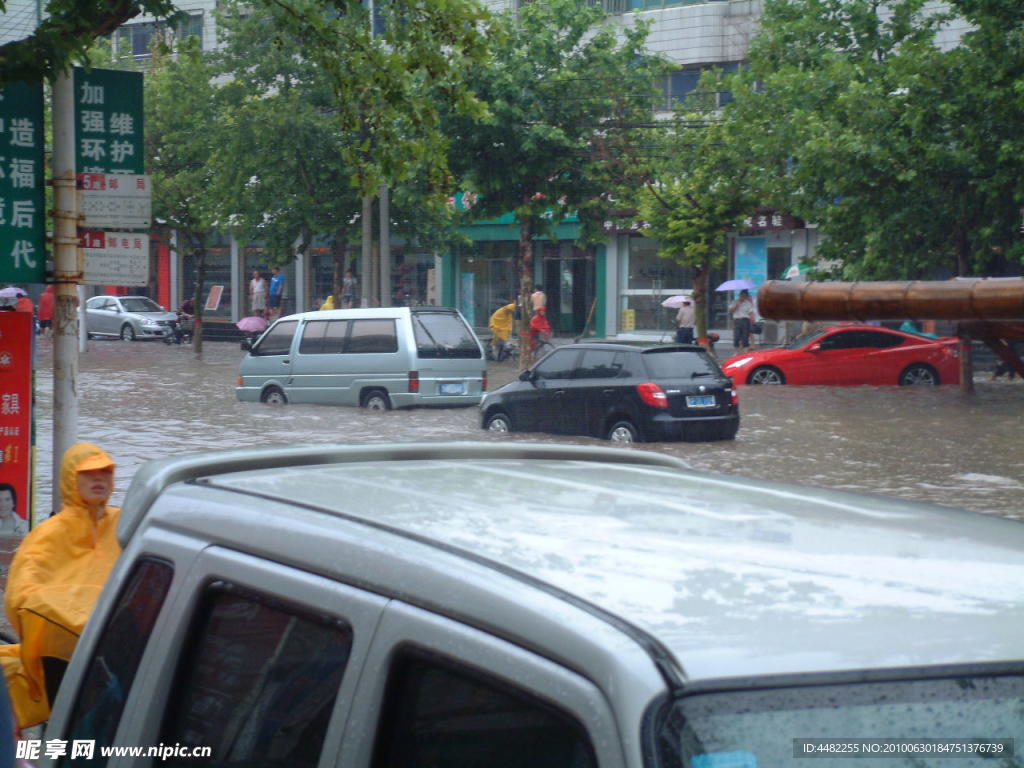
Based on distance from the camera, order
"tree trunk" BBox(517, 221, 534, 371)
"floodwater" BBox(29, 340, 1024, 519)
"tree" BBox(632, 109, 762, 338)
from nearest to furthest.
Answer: "floodwater" BBox(29, 340, 1024, 519) < "tree trunk" BBox(517, 221, 534, 371) < "tree" BBox(632, 109, 762, 338)

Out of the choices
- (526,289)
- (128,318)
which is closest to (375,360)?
(526,289)

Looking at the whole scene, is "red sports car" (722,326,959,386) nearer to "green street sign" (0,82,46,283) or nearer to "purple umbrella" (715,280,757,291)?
"purple umbrella" (715,280,757,291)

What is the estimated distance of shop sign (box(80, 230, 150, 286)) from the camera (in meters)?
8.36

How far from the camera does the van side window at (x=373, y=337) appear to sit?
2136 centimetres

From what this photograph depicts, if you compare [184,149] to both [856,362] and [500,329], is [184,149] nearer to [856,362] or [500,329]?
[500,329]

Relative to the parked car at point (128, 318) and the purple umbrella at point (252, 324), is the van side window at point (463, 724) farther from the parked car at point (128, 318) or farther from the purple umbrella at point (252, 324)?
the parked car at point (128, 318)

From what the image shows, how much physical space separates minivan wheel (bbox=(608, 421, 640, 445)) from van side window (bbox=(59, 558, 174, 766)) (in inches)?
590

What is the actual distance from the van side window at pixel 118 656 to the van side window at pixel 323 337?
1948cm

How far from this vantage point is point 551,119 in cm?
3088

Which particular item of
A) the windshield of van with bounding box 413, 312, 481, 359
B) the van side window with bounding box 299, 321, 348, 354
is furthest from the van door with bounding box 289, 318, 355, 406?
the windshield of van with bounding box 413, 312, 481, 359

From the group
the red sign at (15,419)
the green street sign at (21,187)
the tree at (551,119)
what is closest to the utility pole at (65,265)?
the green street sign at (21,187)

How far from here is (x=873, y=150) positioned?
75.7ft

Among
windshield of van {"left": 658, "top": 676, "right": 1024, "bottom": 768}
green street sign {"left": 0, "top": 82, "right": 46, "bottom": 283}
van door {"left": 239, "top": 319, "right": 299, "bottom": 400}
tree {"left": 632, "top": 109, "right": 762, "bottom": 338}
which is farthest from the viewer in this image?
tree {"left": 632, "top": 109, "right": 762, "bottom": 338}

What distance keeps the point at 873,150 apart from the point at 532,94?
31.2ft
